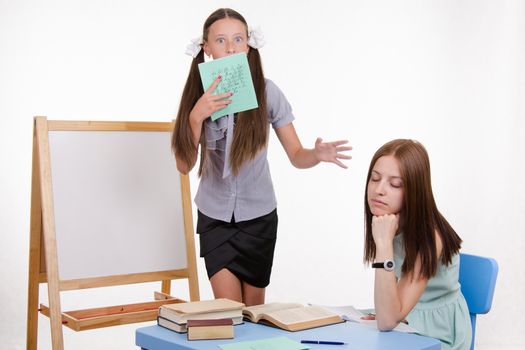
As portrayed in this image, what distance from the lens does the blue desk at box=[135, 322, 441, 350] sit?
1979mm

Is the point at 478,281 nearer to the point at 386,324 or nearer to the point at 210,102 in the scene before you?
the point at 386,324

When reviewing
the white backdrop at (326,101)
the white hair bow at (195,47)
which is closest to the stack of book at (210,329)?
the white hair bow at (195,47)

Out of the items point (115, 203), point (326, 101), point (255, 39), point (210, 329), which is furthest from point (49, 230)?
point (326, 101)

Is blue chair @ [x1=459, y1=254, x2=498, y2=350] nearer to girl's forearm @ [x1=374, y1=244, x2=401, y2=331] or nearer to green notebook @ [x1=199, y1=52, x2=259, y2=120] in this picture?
girl's forearm @ [x1=374, y1=244, x2=401, y2=331]

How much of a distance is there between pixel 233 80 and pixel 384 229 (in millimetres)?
818

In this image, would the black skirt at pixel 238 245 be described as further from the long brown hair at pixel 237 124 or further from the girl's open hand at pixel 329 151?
the girl's open hand at pixel 329 151

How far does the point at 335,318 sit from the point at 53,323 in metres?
1.27

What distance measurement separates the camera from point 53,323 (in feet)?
9.66

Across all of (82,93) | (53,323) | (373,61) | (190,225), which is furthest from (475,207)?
(53,323)

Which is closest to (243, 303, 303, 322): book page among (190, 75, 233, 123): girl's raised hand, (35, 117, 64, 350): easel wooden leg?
(190, 75, 233, 123): girl's raised hand

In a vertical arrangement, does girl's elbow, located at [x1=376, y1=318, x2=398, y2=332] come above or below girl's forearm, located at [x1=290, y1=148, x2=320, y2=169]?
below

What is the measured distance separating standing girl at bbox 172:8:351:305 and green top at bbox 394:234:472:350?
2.06ft

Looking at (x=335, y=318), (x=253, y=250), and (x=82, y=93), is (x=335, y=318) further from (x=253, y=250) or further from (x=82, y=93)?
(x=82, y=93)

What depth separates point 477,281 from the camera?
2.46 m
